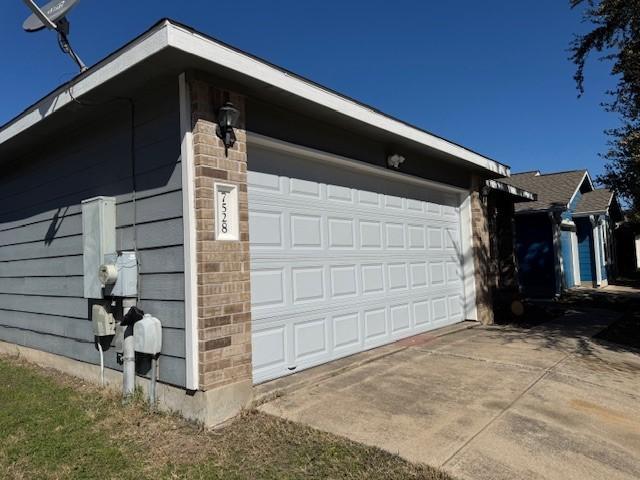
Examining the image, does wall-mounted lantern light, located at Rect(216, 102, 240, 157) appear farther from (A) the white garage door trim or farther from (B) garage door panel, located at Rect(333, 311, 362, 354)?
(B) garage door panel, located at Rect(333, 311, 362, 354)

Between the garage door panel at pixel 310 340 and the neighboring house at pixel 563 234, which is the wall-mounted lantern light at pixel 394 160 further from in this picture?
the neighboring house at pixel 563 234

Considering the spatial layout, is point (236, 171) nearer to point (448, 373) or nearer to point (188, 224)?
point (188, 224)

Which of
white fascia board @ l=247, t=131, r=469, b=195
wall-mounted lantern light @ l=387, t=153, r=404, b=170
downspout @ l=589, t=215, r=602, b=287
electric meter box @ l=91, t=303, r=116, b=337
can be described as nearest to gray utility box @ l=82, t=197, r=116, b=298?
electric meter box @ l=91, t=303, r=116, b=337

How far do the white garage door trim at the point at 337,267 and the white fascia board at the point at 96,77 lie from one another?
126cm

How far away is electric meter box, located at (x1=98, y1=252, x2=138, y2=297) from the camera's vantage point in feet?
14.3

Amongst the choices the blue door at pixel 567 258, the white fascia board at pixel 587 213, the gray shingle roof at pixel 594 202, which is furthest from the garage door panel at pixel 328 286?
the gray shingle roof at pixel 594 202

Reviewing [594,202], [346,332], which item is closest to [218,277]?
[346,332]

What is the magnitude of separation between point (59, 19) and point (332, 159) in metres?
3.32

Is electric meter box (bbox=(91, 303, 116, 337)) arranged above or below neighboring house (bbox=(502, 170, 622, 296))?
below

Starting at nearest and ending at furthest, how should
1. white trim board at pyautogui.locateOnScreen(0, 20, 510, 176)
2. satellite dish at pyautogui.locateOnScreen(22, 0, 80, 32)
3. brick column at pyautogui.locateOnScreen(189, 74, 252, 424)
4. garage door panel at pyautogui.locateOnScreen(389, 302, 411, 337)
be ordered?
white trim board at pyautogui.locateOnScreen(0, 20, 510, 176) < brick column at pyautogui.locateOnScreen(189, 74, 252, 424) < satellite dish at pyautogui.locateOnScreen(22, 0, 80, 32) < garage door panel at pyautogui.locateOnScreen(389, 302, 411, 337)

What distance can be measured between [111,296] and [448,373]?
3.68 meters

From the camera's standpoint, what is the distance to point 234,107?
4180 millimetres

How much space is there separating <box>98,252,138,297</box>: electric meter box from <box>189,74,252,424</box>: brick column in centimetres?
100

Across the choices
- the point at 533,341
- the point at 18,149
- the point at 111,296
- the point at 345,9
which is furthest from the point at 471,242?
the point at 18,149
